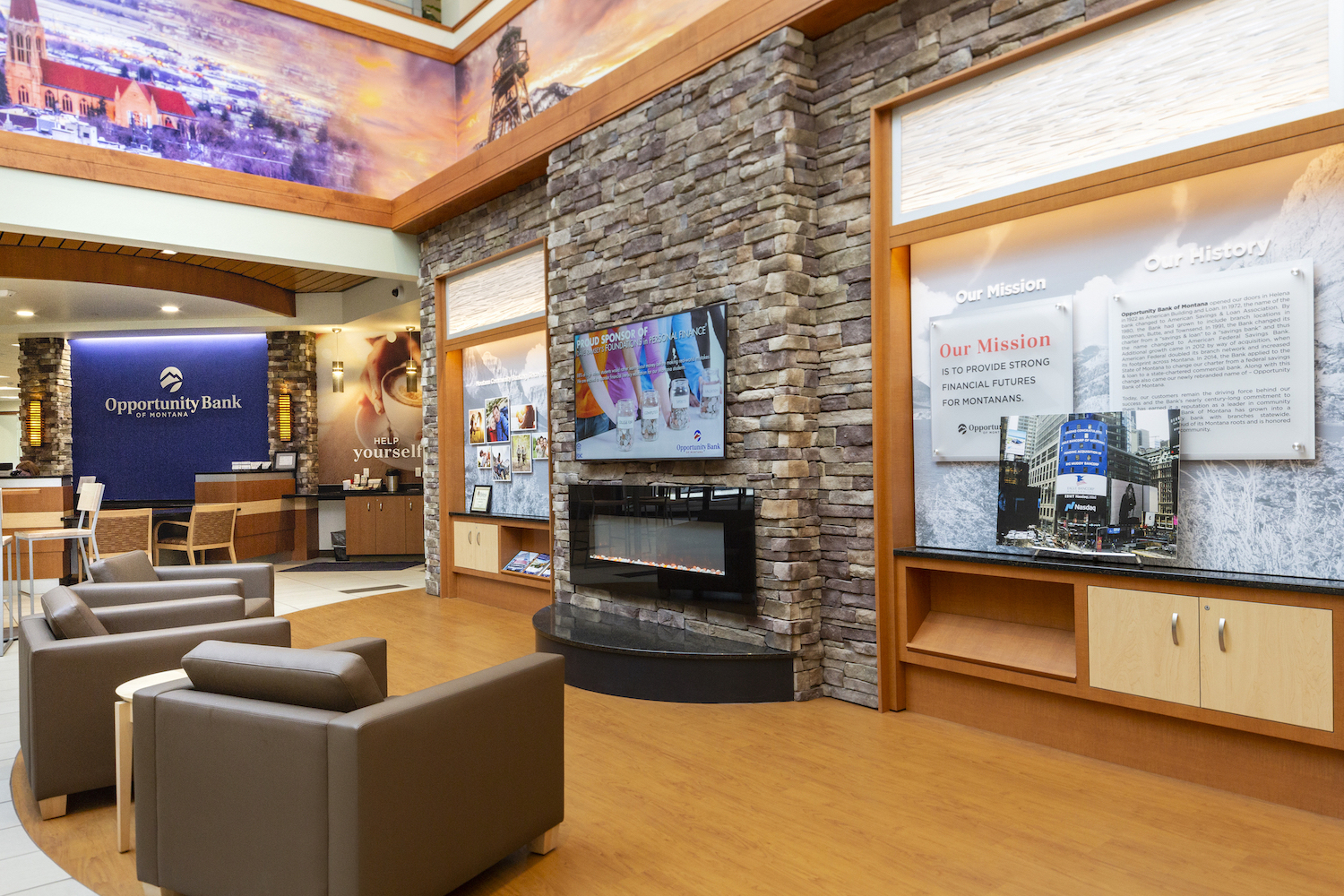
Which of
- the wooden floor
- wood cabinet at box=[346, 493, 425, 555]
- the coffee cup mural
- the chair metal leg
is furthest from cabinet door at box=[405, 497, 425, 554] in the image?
the wooden floor

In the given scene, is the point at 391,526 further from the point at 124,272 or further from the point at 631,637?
the point at 631,637

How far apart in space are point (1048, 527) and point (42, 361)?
42.6 ft

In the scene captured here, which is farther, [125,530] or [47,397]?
[47,397]

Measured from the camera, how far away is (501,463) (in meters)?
7.20

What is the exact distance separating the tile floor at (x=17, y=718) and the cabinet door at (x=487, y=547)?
1.57 metres

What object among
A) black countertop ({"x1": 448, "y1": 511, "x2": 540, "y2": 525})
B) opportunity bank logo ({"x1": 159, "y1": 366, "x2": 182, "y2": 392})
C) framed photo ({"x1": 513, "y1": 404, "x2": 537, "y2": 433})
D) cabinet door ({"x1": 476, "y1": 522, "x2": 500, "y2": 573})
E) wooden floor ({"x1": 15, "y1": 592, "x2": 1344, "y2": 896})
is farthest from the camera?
opportunity bank logo ({"x1": 159, "y1": 366, "x2": 182, "y2": 392})

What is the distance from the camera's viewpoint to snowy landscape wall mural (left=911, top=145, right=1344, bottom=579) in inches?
→ 116

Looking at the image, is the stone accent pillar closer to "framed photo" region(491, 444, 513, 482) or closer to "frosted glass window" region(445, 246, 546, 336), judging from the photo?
"frosted glass window" region(445, 246, 546, 336)

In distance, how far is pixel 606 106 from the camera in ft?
17.2

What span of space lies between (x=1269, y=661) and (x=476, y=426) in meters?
6.09

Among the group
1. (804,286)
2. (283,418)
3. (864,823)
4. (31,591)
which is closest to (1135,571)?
(864,823)

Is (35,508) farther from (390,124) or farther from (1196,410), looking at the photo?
(1196,410)

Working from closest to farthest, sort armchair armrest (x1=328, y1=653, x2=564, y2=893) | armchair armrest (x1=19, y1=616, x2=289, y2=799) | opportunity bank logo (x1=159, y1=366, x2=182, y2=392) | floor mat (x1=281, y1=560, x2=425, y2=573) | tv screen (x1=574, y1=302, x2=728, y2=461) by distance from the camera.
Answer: armchair armrest (x1=328, y1=653, x2=564, y2=893) < armchair armrest (x1=19, y1=616, x2=289, y2=799) < tv screen (x1=574, y1=302, x2=728, y2=461) < floor mat (x1=281, y1=560, x2=425, y2=573) < opportunity bank logo (x1=159, y1=366, x2=182, y2=392)

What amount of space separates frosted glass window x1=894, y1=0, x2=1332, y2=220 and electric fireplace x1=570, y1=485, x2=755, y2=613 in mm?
1796
